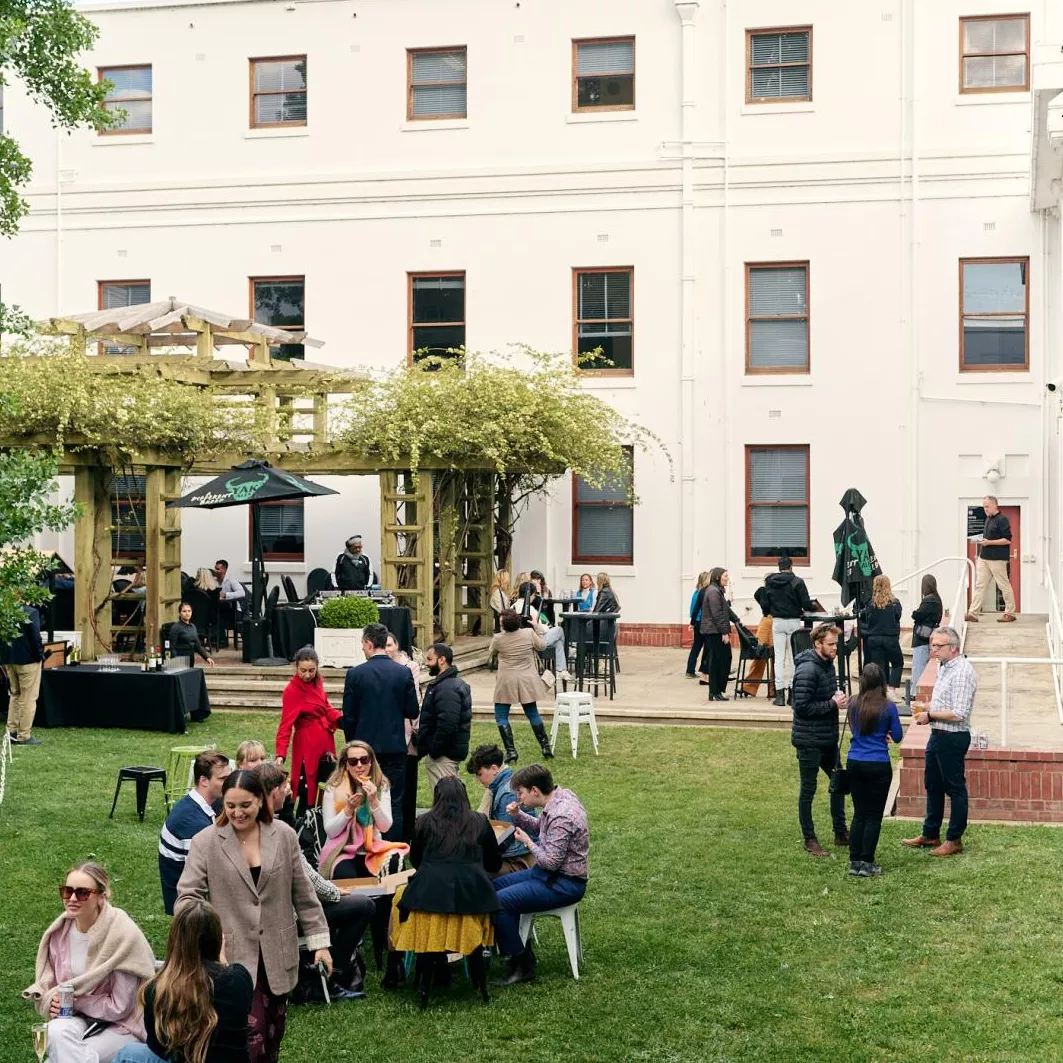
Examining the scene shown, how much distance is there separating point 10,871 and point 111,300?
17.8 meters

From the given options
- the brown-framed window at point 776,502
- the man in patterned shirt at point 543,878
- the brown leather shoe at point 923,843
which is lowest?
the brown leather shoe at point 923,843

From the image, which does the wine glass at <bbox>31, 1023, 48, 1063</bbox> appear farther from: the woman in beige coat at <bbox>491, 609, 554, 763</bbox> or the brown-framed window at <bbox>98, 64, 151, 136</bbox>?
the brown-framed window at <bbox>98, 64, 151, 136</bbox>

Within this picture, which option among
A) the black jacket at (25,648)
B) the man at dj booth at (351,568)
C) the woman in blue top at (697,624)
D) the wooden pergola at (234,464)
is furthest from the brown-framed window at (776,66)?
the black jacket at (25,648)

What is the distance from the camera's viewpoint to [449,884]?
8.33 m

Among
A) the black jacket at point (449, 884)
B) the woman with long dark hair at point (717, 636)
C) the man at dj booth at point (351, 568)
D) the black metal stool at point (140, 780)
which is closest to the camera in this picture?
the black jacket at point (449, 884)

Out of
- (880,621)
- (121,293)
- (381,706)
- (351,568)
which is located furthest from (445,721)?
(121,293)

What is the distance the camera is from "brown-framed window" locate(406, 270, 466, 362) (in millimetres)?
25953

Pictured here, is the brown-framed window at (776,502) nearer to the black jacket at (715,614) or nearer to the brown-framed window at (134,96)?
the black jacket at (715,614)

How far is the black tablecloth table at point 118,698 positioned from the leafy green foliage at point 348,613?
87.1 inches

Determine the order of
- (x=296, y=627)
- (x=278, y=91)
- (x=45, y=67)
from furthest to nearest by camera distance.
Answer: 1. (x=278, y=91)
2. (x=296, y=627)
3. (x=45, y=67)

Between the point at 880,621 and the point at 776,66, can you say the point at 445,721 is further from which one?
the point at 776,66

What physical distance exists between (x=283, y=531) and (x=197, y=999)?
21.1m

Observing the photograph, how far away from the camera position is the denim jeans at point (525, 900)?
8820mm

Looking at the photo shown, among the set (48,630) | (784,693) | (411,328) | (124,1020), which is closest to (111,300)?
(411,328)
